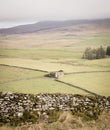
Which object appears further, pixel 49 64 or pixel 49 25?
pixel 49 25

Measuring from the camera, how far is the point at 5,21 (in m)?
6.38

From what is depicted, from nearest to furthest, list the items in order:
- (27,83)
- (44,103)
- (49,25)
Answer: (44,103), (27,83), (49,25)

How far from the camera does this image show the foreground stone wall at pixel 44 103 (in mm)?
5309

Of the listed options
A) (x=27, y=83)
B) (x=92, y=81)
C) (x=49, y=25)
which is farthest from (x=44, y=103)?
(x=49, y=25)

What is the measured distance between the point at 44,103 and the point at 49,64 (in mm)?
1337

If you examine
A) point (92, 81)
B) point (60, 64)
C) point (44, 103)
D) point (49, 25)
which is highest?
point (49, 25)

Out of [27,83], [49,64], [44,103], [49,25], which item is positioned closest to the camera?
[44,103]

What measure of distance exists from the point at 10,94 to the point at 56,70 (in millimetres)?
1413

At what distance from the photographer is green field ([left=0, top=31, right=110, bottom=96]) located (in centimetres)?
613

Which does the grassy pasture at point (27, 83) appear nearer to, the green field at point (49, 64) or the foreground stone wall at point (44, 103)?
the green field at point (49, 64)

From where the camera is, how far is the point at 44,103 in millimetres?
5543

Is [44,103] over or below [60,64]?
below

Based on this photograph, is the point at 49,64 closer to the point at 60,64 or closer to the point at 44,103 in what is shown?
the point at 60,64

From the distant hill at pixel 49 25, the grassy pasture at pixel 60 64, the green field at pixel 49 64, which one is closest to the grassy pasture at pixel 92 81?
the green field at pixel 49 64
